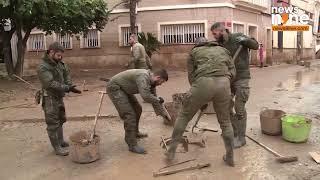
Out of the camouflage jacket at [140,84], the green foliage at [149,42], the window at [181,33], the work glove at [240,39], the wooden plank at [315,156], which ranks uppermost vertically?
the window at [181,33]

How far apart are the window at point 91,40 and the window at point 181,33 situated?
3.36m

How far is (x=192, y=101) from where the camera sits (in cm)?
559

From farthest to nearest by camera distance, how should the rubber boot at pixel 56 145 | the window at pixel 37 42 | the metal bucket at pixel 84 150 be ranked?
the window at pixel 37 42 < the rubber boot at pixel 56 145 < the metal bucket at pixel 84 150

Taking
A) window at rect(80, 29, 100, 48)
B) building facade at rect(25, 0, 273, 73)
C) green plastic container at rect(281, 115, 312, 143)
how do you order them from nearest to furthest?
1. green plastic container at rect(281, 115, 312, 143)
2. building facade at rect(25, 0, 273, 73)
3. window at rect(80, 29, 100, 48)

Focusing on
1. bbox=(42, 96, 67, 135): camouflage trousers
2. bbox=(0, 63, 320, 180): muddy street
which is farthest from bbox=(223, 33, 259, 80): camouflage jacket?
bbox=(42, 96, 67, 135): camouflage trousers

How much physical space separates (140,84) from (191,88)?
790 millimetres

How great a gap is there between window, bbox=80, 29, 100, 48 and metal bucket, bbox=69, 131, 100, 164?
16.4 m

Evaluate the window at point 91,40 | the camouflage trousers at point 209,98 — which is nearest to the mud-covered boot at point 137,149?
the camouflage trousers at point 209,98

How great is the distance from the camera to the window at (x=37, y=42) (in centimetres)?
2294

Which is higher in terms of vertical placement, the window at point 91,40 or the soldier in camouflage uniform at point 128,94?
the window at point 91,40

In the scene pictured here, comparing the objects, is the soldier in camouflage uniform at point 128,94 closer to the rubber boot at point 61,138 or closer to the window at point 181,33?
the rubber boot at point 61,138

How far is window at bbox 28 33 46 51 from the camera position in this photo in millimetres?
22938

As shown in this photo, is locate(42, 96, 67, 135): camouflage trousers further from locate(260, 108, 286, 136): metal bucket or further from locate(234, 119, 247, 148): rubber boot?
locate(260, 108, 286, 136): metal bucket

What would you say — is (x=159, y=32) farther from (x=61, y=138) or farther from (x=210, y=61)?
(x=210, y=61)
